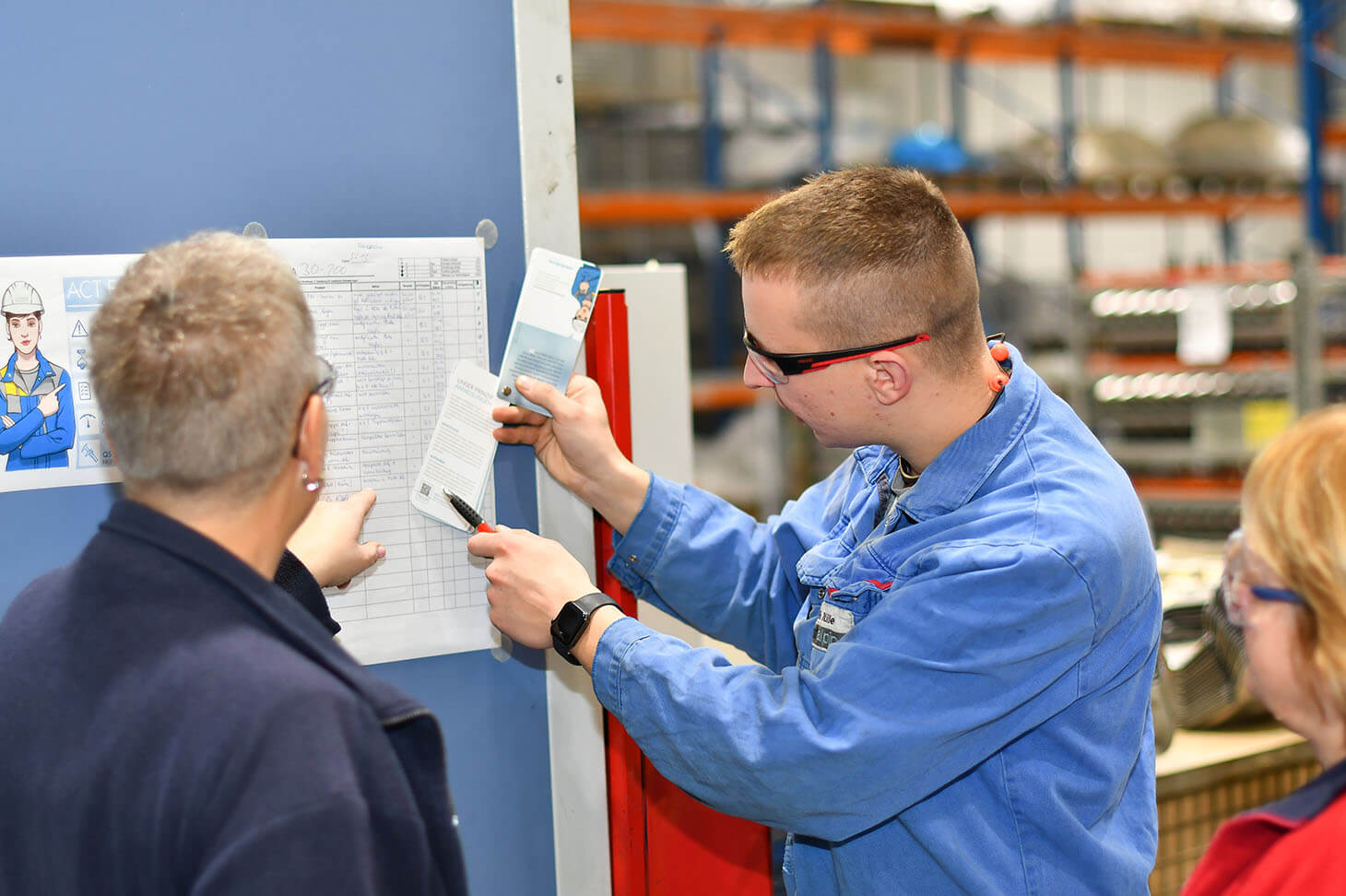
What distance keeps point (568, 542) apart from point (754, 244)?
48 centimetres

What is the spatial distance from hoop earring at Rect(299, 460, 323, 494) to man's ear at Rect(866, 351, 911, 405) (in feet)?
2.22

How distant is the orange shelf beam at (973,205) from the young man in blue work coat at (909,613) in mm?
2385

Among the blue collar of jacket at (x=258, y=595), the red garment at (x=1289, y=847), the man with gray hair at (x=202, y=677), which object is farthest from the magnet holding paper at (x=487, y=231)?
the red garment at (x=1289, y=847)

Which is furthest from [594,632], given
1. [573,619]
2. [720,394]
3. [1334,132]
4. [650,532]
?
[1334,132]

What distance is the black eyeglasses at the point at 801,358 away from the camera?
4.39ft

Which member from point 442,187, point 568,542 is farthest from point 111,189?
point 568,542

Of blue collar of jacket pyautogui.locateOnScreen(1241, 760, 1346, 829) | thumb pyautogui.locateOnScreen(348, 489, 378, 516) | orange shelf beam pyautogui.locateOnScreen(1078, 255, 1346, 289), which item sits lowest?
blue collar of jacket pyautogui.locateOnScreen(1241, 760, 1346, 829)

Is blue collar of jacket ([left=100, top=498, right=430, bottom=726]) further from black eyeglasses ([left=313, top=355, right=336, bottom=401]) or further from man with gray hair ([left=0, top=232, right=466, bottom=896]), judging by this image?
black eyeglasses ([left=313, top=355, right=336, bottom=401])

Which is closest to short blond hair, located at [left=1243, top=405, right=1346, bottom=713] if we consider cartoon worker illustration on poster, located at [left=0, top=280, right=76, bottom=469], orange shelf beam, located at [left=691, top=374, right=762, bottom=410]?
cartoon worker illustration on poster, located at [left=0, top=280, right=76, bottom=469]

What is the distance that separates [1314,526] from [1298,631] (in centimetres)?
10

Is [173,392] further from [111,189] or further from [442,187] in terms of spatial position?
[442,187]

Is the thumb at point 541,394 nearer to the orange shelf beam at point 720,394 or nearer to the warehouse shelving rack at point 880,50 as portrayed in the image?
the warehouse shelving rack at point 880,50

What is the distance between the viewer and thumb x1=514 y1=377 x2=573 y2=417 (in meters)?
1.45

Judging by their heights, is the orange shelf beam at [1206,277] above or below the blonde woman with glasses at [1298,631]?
above
